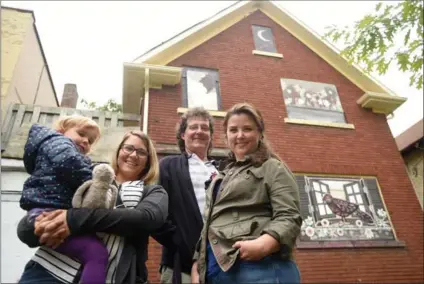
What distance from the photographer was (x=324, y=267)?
5926mm

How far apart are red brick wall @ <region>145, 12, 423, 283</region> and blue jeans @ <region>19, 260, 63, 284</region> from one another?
3975mm

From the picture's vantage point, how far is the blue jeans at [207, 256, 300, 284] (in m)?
1.50

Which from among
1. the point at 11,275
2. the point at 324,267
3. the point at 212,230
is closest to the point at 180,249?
the point at 212,230

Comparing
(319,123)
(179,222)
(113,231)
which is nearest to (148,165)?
(179,222)

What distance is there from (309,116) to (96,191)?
6.99 metres

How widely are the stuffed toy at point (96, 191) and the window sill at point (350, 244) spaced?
200 inches

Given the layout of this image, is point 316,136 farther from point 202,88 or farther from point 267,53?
point 202,88

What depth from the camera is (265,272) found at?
1512mm

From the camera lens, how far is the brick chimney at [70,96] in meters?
10.6

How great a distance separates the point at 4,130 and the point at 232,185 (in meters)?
6.59

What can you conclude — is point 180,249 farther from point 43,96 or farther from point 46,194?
point 43,96

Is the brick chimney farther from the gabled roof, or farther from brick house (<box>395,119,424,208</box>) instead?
brick house (<box>395,119,424,208</box>)

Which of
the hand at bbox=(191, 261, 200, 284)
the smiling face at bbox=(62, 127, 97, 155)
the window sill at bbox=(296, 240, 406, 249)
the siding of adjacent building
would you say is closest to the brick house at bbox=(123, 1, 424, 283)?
the window sill at bbox=(296, 240, 406, 249)

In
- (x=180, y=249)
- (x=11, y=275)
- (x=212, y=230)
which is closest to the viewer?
(x=212, y=230)
